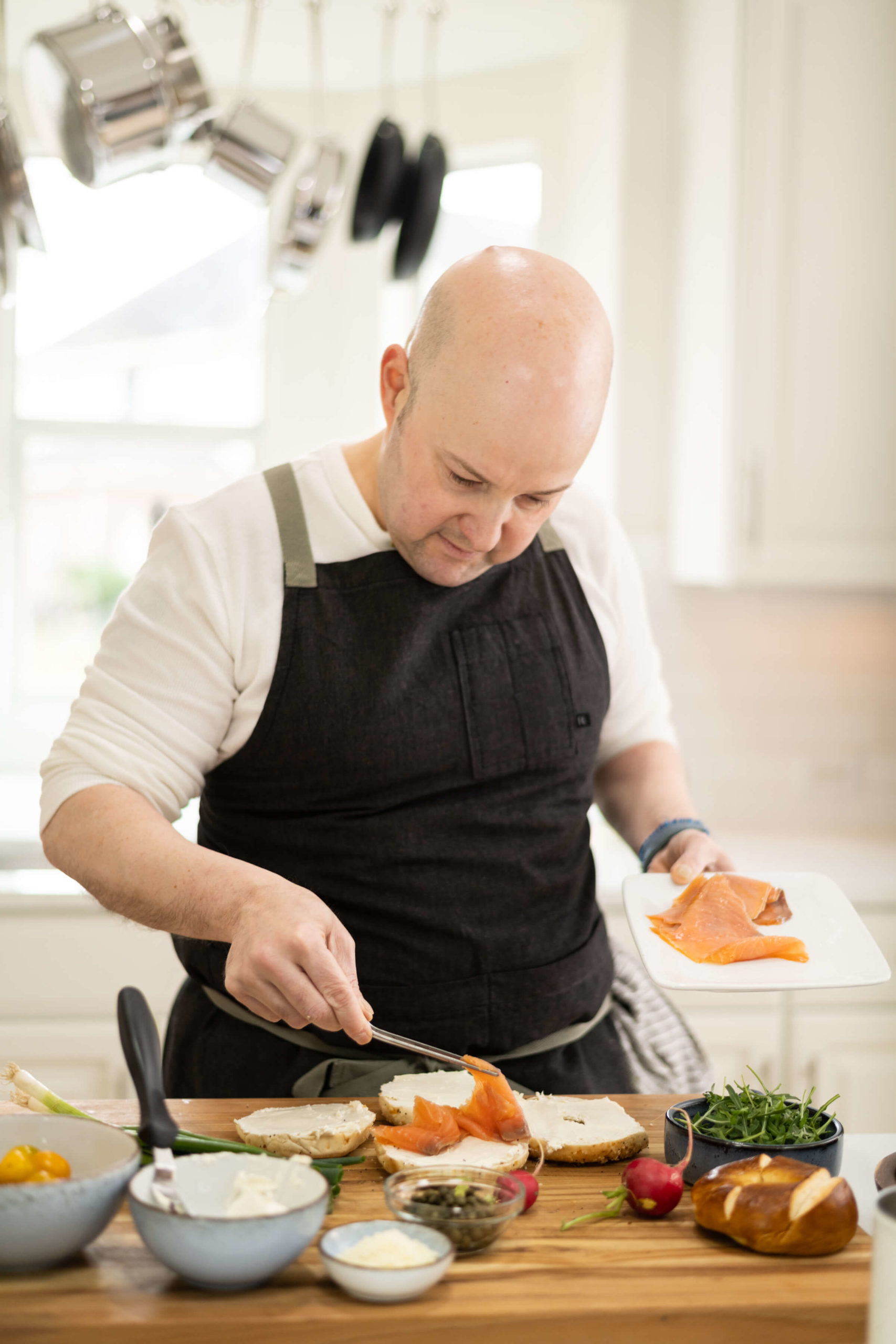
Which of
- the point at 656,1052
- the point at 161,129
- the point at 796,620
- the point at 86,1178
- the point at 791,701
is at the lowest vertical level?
the point at 656,1052

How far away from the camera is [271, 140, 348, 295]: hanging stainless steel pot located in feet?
7.59

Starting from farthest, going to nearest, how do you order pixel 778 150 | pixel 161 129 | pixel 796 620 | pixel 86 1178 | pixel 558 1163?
1. pixel 796 620
2. pixel 778 150
3. pixel 161 129
4. pixel 558 1163
5. pixel 86 1178

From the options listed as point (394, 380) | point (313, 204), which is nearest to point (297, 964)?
point (394, 380)

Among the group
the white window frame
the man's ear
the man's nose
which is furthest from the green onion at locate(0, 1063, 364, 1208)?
the white window frame

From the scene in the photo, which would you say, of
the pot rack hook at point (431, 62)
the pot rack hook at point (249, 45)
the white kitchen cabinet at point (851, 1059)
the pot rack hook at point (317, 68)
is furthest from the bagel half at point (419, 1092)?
the pot rack hook at point (431, 62)

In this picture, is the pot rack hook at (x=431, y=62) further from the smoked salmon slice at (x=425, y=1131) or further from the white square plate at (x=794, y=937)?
the smoked salmon slice at (x=425, y=1131)

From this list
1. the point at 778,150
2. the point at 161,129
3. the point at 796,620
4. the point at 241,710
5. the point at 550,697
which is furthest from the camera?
the point at 796,620

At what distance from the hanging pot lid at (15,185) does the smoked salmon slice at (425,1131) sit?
1.73m

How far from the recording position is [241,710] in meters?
1.38

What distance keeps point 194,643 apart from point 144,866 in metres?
0.26

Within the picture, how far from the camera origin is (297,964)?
3.51 feet

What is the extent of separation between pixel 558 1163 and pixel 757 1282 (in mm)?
246

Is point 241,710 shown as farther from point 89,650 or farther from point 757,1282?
point 89,650

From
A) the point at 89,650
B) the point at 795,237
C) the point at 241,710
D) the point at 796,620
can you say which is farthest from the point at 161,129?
the point at 796,620
